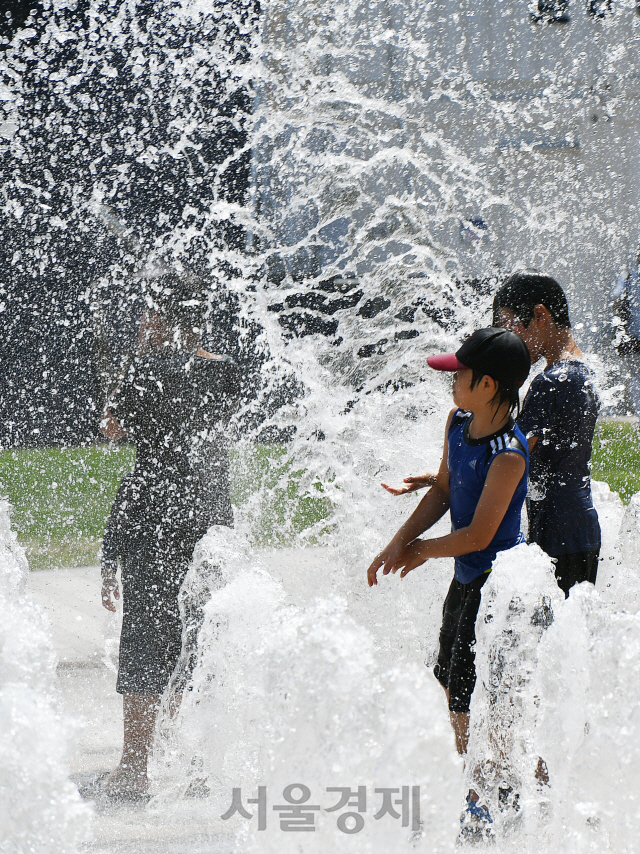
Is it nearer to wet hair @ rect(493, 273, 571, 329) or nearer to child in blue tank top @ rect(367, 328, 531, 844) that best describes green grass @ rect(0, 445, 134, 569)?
child in blue tank top @ rect(367, 328, 531, 844)

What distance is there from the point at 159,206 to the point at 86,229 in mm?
835

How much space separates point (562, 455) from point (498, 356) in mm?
479

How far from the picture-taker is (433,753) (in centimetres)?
156

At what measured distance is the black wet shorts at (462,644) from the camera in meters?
2.03

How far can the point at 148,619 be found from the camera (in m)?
2.46

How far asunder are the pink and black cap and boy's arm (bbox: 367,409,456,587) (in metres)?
0.25

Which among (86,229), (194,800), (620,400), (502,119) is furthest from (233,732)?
(502,119)

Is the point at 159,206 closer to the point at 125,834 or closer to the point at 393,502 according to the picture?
the point at 393,502

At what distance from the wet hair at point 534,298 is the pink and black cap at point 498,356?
343 mm

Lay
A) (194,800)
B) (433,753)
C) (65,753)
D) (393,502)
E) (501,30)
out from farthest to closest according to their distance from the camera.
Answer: (501,30) < (393,502) < (194,800) < (65,753) < (433,753)

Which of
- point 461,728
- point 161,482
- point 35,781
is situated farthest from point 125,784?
point 461,728

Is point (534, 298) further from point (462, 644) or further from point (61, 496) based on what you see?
point (61, 496)

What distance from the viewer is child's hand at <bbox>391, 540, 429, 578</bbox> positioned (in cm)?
200

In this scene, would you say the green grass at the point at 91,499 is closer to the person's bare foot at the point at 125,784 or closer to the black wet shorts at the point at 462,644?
the person's bare foot at the point at 125,784
